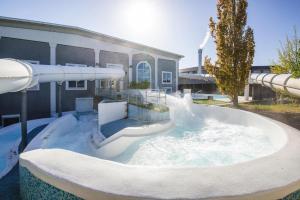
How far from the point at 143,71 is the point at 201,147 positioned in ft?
47.7

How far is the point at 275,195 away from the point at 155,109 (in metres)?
8.87

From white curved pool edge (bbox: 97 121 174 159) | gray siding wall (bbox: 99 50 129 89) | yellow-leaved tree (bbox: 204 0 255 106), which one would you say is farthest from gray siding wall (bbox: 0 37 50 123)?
yellow-leaved tree (bbox: 204 0 255 106)

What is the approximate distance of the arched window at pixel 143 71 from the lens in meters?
21.3

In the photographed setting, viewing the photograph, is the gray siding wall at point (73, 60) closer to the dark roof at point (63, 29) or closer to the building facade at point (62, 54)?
the building facade at point (62, 54)

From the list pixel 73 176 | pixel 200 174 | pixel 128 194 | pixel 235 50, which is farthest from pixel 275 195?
pixel 235 50

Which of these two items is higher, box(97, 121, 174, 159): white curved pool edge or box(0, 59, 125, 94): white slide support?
box(0, 59, 125, 94): white slide support

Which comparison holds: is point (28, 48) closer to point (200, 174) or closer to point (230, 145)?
point (230, 145)

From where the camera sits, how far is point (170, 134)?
390 inches

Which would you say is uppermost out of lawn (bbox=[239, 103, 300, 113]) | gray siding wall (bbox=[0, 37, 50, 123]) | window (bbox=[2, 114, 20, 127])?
gray siding wall (bbox=[0, 37, 50, 123])

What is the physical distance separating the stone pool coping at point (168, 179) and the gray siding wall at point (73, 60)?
43.4ft

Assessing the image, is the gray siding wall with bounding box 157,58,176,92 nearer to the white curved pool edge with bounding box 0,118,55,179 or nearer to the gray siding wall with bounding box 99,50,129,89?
the gray siding wall with bounding box 99,50,129,89

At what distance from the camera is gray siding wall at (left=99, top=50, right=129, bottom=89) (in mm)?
17828

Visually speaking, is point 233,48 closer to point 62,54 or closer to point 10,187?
point 62,54

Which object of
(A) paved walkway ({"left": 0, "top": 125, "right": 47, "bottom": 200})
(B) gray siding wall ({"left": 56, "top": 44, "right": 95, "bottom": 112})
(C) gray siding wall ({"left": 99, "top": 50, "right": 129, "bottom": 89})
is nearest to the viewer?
(A) paved walkway ({"left": 0, "top": 125, "right": 47, "bottom": 200})
